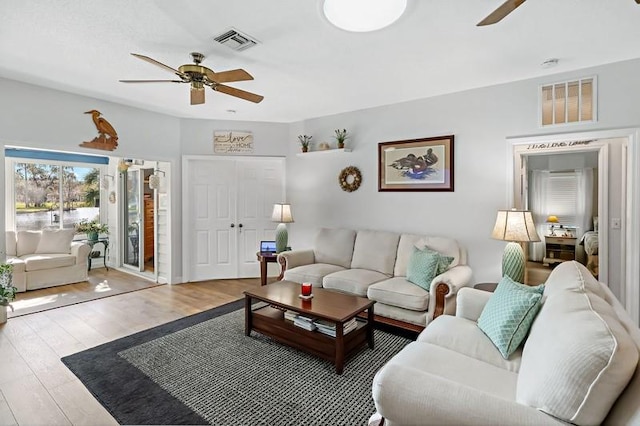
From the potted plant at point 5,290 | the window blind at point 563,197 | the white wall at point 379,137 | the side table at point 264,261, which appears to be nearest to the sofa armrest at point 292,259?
the side table at point 264,261

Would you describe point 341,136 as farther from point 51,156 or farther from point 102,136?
point 51,156

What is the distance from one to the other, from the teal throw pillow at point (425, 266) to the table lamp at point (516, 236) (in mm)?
548

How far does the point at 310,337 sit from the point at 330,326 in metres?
0.19

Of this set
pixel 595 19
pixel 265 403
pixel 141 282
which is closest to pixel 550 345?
pixel 265 403

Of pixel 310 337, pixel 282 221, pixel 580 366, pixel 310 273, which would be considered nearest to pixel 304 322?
pixel 310 337

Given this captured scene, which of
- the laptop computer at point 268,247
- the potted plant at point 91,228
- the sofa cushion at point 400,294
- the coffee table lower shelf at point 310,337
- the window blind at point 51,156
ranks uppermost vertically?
the window blind at point 51,156

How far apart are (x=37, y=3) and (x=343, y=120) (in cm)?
345

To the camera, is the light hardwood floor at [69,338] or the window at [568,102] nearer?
the light hardwood floor at [69,338]

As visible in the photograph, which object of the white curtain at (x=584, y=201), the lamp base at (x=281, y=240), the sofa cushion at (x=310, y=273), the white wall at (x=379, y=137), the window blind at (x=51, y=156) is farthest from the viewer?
the white curtain at (x=584, y=201)

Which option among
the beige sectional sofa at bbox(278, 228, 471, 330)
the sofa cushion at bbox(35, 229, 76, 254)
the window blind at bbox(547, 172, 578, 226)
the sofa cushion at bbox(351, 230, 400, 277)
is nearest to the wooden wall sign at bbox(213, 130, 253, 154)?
the beige sectional sofa at bbox(278, 228, 471, 330)

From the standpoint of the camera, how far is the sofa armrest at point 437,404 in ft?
3.72

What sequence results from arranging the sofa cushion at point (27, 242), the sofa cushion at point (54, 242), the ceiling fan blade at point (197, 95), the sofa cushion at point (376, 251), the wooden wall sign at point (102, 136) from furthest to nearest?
the sofa cushion at point (54, 242) < the sofa cushion at point (27, 242) < the wooden wall sign at point (102, 136) < the sofa cushion at point (376, 251) < the ceiling fan blade at point (197, 95)

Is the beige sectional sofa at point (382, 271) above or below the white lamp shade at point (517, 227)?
below

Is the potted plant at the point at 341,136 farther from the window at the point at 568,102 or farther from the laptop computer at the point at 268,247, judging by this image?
the window at the point at 568,102
